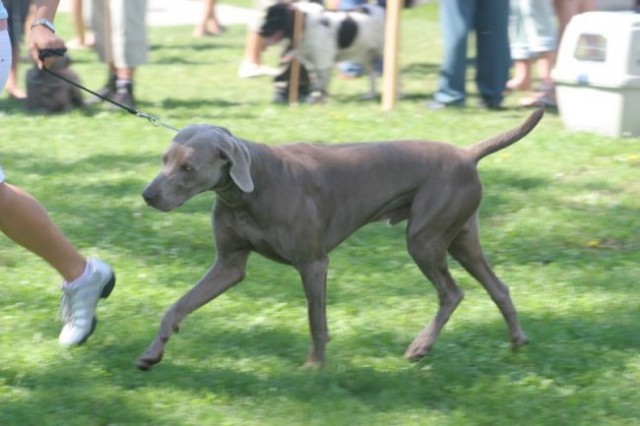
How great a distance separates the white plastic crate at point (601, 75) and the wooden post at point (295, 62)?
2299mm

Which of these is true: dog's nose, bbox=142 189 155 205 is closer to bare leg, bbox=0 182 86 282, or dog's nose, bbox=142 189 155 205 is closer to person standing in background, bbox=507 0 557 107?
bare leg, bbox=0 182 86 282

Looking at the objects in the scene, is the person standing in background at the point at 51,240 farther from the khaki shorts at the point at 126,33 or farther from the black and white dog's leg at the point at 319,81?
the black and white dog's leg at the point at 319,81

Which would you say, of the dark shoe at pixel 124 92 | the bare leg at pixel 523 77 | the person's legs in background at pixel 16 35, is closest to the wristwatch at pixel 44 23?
the dark shoe at pixel 124 92

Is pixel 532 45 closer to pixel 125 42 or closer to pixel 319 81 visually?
pixel 319 81

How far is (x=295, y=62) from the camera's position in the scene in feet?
34.9

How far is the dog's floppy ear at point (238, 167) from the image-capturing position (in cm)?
434

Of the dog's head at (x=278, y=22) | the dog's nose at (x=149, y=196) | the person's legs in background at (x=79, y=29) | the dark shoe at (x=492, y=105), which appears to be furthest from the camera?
the person's legs in background at (x=79, y=29)

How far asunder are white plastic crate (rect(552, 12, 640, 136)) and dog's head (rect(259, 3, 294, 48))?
2.55m

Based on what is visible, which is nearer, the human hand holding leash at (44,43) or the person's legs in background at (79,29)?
the human hand holding leash at (44,43)

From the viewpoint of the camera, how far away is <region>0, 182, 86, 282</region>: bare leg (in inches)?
183

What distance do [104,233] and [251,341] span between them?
1.89m

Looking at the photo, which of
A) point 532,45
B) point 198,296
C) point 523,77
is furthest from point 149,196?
point 523,77

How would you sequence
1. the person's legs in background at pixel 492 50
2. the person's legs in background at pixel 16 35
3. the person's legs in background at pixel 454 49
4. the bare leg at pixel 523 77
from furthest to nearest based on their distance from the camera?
the bare leg at pixel 523 77 < the person's legs in background at pixel 16 35 < the person's legs in background at pixel 492 50 < the person's legs in background at pixel 454 49

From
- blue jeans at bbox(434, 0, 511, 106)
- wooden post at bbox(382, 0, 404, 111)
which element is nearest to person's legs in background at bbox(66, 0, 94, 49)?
wooden post at bbox(382, 0, 404, 111)
